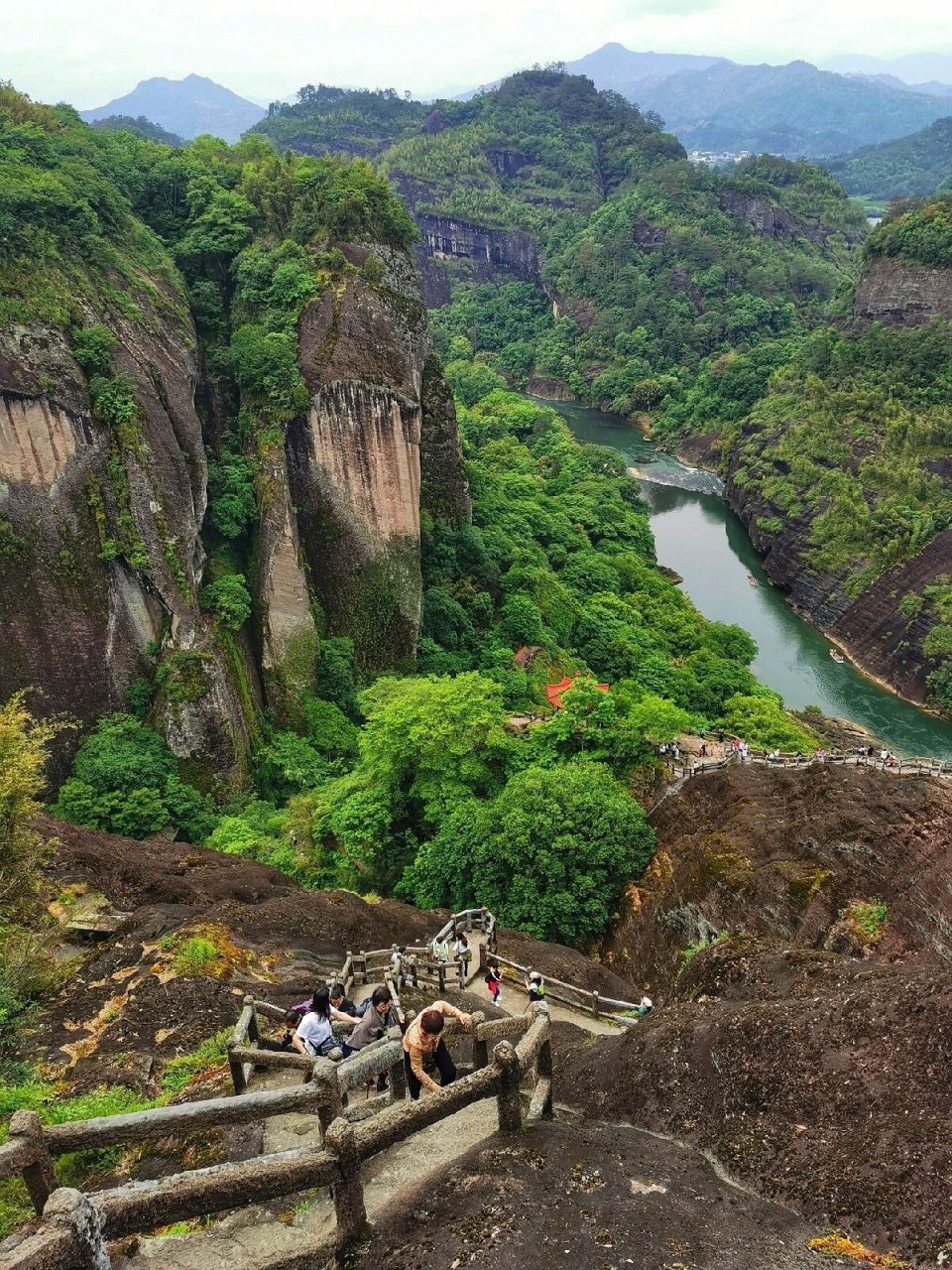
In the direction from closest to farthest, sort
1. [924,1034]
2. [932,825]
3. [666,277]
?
1. [924,1034]
2. [932,825]
3. [666,277]

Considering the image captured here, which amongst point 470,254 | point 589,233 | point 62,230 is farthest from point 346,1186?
point 470,254

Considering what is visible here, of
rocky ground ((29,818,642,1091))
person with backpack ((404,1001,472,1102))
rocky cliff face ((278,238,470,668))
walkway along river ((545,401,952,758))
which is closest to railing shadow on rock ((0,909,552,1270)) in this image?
person with backpack ((404,1001,472,1102))

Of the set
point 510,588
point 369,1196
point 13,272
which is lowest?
point 510,588

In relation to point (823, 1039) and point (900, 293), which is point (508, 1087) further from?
point (900, 293)

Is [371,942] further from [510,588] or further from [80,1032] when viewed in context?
[510,588]

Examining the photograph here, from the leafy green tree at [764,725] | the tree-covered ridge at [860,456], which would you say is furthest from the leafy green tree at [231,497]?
the tree-covered ridge at [860,456]

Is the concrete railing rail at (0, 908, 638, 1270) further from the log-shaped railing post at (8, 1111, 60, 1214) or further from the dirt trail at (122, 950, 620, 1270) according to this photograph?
the dirt trail at (122, 950, 620, 1270)

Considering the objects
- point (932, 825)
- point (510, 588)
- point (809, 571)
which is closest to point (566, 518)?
point (510, 588)
